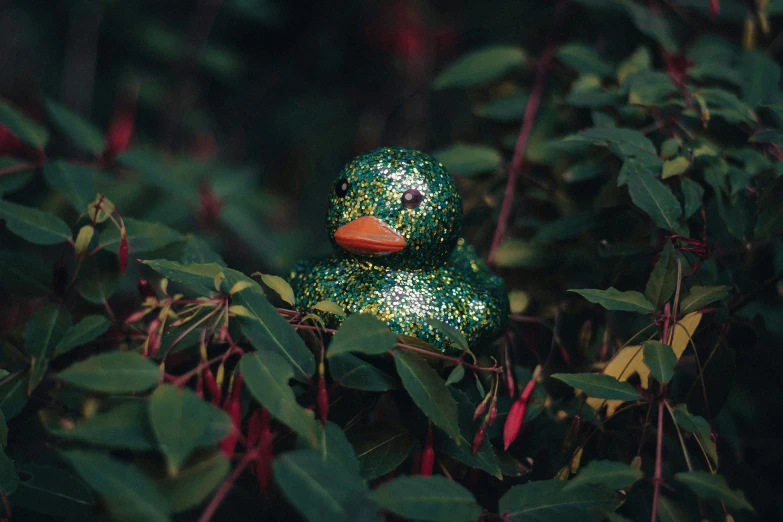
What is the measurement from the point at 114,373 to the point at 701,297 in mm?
551

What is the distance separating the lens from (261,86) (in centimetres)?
200

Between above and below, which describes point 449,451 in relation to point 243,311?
below

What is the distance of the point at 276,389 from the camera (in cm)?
51

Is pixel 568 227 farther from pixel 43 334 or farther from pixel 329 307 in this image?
pixel 43 334

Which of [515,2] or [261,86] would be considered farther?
[261,86]

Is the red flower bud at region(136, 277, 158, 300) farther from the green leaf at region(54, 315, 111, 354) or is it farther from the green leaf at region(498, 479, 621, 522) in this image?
the green leaf at region(498, 479, 621, 522)

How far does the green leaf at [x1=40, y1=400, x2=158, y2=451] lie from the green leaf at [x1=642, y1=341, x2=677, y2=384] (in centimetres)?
42

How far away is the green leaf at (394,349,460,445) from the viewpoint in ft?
1.84

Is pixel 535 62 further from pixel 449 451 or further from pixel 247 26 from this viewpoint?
pixel 247 26

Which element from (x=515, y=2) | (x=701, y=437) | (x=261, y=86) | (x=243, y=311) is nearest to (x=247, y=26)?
(x=261, y=86)

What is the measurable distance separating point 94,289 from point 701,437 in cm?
68

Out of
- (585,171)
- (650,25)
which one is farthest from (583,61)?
(585,171)

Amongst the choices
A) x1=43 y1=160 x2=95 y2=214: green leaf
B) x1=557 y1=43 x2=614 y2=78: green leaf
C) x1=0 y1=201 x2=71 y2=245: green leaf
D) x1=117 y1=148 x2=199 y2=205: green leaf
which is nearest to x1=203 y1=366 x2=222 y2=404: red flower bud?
x1=0 y1=201 x2=71 y2=245: green leaf

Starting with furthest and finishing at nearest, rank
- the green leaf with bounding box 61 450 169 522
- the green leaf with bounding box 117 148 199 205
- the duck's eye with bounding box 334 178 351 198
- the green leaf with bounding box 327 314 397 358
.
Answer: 1. the green leaf with bounding box 117 148 199 205
2. the duck's eye with bounding box 334 178 351 198
3. the green leaf with bounding box 327 314 397 358
4. the green leaf with bounding box 61 450 169 522
